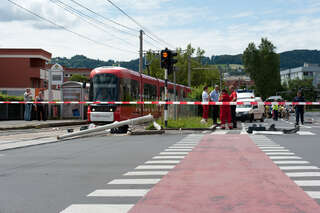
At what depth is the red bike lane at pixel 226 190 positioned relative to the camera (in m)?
5.49

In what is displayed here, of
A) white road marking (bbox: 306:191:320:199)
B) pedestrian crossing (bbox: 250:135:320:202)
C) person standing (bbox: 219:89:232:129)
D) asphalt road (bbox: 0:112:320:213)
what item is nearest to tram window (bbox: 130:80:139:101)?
person standing (bbox: 219:89:232:129)

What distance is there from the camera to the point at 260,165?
8.98m

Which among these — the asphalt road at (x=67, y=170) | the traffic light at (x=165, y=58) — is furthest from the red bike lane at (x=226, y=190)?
the traffic light at (x=165, y=58)

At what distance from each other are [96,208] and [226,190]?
1.84 m

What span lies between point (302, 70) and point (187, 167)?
7560 inches

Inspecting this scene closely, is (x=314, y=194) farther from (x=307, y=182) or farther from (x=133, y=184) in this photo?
(x=133, y=184)

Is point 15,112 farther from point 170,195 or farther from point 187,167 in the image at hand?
point 170,195

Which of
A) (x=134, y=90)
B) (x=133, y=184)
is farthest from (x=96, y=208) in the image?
(x=134, y=90)

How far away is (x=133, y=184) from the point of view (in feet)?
23.3

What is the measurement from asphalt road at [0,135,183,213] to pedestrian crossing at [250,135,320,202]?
2458 millimetres

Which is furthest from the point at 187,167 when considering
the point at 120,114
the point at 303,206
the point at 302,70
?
the point at 302,70

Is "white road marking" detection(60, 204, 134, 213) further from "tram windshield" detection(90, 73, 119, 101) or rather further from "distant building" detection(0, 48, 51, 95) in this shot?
"distant building" detection(0, 48, 51, 95)

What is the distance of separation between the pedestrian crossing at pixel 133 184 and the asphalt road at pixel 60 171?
167mm

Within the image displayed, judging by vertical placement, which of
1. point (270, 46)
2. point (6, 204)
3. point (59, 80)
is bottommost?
point (6, 204)
